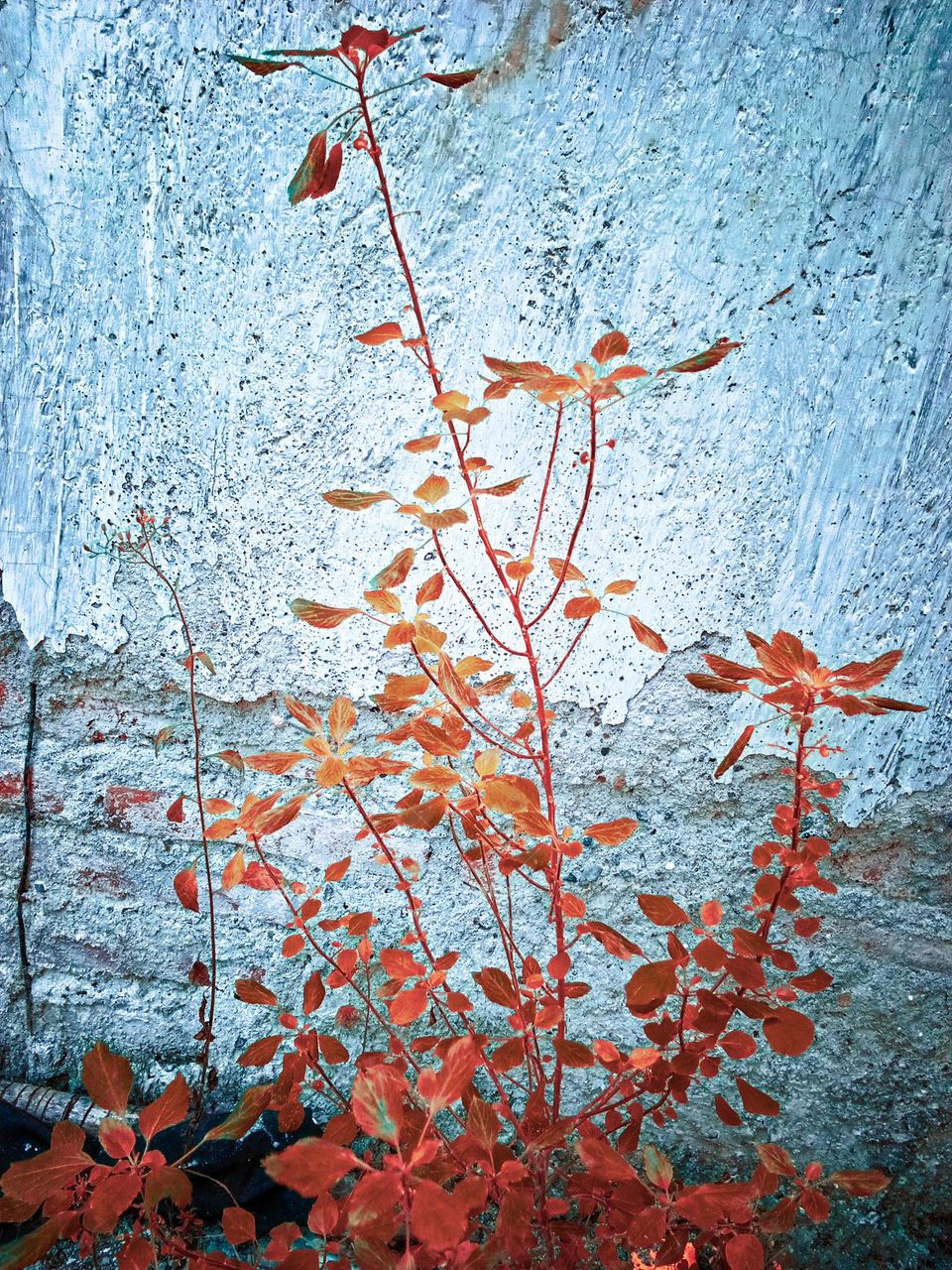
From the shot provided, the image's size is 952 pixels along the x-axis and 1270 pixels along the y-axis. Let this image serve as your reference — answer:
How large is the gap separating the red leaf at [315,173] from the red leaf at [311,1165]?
70 cm

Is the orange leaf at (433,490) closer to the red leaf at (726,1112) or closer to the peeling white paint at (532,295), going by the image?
the peeling white paint at (532,295)

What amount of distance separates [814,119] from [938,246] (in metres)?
0.21

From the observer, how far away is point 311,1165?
0.53 metres

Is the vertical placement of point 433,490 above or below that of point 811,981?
above

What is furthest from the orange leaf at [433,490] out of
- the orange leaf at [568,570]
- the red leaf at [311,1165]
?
the red leaf at [311,1165]

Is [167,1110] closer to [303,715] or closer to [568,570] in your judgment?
[303,715]

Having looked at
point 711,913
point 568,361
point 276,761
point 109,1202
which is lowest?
point 109,1202

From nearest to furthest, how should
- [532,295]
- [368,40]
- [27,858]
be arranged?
[368,40], [532,295], [27,858]

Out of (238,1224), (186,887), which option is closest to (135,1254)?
(238,1224)

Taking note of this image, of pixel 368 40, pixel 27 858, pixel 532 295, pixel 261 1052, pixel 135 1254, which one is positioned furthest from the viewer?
pixel 27 858

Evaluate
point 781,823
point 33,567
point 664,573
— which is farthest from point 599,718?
point 33,567

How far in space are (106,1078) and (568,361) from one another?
3.14ft

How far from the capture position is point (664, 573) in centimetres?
109

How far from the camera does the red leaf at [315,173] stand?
0.65m
